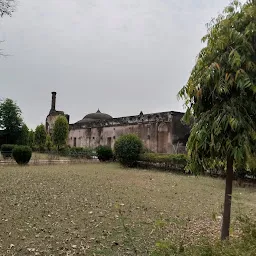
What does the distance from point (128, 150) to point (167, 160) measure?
7.78 feet

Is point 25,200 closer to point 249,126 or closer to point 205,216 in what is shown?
point 205,216

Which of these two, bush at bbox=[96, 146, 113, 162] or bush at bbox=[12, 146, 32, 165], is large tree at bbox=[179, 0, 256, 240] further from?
bush at bbox=[96, 146, 113, 162]

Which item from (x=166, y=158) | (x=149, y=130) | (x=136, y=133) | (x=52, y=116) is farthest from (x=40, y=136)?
(x=166, y=158)

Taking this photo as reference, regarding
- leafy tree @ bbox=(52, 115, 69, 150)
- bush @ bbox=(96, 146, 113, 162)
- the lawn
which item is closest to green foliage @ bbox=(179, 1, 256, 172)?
the lawn

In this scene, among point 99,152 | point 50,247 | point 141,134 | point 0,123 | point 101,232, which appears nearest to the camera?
point 50,247

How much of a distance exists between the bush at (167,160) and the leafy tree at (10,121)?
665 inches

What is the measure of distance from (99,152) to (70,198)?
11743 mm

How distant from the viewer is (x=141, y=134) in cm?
2291

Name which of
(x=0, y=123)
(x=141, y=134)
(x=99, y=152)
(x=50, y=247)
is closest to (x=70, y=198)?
(x=50, y=247)

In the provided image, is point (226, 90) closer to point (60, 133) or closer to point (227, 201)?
point (227, 201)

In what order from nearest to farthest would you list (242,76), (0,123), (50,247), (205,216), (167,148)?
(242,76), (50,247), (205,216), (167,148), (0,123)

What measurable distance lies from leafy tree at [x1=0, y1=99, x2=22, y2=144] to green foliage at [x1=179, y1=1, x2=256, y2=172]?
27.4 metres

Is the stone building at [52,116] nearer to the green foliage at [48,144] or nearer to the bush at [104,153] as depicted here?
the green foliage at [48,144]

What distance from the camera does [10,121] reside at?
1120 inches
